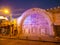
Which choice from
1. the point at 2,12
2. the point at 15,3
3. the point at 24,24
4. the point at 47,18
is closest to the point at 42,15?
the point at 47,18

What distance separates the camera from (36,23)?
10.7 metres

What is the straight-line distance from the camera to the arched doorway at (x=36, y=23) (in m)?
10.0

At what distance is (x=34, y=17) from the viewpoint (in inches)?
425

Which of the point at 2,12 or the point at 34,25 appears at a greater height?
the point at 2,12

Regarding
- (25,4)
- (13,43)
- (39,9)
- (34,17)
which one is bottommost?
(13,43)

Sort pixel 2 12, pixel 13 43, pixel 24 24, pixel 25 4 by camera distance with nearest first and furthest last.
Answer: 1. pixel 13 43
2. pixel 24 24
3. pixel 25 4
4. pixel 2 12

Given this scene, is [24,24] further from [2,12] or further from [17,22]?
[2,12]

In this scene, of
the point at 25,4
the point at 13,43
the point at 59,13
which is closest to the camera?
the point at 13,43

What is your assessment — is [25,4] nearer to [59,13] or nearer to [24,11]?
[24,11]

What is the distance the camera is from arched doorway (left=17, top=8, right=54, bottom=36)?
10047 millimetres

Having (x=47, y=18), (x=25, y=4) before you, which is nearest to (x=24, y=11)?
(x=25, y=4)

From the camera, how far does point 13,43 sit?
187 inches

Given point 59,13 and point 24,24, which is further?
point 24,24

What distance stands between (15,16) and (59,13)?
198 inches
